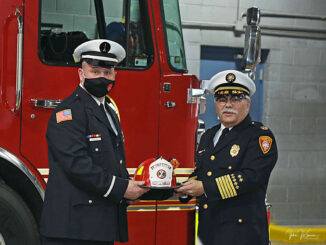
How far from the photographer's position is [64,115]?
104 inches

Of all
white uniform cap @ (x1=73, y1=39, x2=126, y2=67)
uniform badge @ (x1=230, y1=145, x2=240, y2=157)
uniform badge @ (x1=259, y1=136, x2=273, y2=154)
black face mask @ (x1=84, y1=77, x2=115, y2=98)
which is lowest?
uniform badge @ (x1=230, y1=145, x2=240, y2=157)

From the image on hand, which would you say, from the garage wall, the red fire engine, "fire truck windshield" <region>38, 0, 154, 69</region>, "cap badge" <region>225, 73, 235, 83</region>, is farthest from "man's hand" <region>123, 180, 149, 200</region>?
the garage wall

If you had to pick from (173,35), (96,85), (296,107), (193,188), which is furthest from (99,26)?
(296,107)

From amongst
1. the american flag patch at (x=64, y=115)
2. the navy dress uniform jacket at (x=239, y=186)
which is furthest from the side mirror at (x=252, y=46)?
the american flag patch at (x=64, y=115)

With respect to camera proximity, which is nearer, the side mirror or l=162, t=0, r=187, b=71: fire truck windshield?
the side mirror

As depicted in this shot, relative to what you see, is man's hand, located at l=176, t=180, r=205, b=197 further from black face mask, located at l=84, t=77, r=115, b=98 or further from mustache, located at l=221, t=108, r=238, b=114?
black face mask, located at l=84, t=77, r=115, b=98

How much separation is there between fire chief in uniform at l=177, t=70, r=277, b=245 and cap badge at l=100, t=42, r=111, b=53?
60cm

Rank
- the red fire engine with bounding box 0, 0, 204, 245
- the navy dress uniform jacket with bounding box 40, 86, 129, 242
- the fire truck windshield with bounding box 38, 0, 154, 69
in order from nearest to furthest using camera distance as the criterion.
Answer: the navy dress uniform jacket with bounding box 40, 86, 129, 242 → the red fire engine with bounding box 0, 0, 204, 245 → the fire truck windshield with bounding box 38, 0, 154, 69

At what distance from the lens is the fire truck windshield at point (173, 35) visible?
12.6 ft

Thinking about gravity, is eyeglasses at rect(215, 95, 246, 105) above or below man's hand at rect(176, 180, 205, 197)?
above

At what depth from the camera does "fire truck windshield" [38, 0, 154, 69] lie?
142 inches

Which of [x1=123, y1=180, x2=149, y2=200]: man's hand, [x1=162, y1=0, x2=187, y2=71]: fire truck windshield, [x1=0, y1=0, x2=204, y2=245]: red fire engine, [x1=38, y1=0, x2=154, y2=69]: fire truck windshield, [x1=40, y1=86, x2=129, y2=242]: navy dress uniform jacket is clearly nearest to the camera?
[x1=40, y1=86, x2=129, y2=242]: navy dress uniform jacket

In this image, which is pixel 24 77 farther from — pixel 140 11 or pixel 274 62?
pixel 274 62

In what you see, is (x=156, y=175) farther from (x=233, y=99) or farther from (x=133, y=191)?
(x=233, y=99)
